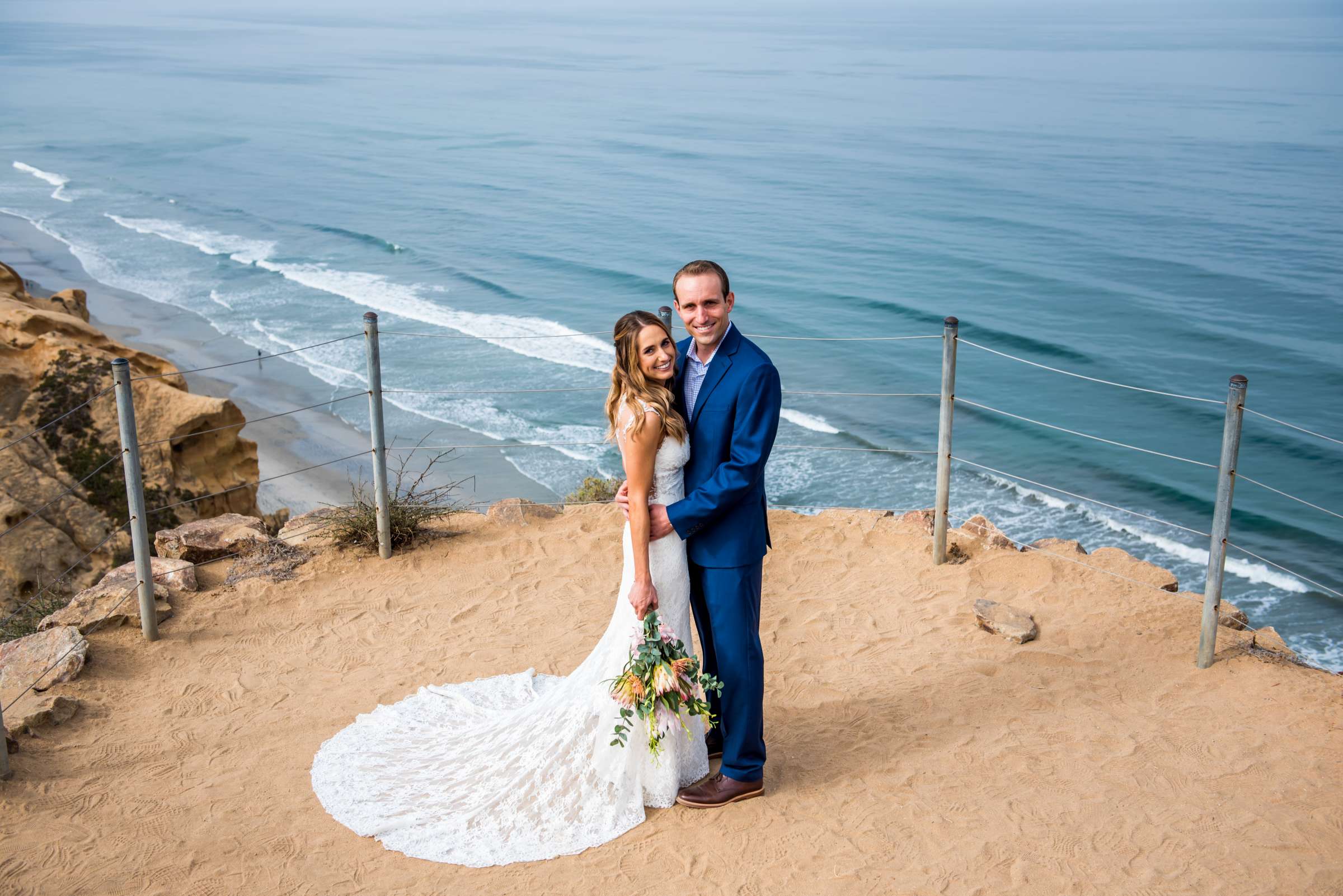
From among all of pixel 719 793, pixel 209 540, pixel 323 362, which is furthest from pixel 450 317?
pixel 719 793

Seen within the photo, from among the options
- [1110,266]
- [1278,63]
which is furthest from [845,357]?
[1278,63]

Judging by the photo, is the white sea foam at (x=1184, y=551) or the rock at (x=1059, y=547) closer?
the rock at (x=1059, y=547)

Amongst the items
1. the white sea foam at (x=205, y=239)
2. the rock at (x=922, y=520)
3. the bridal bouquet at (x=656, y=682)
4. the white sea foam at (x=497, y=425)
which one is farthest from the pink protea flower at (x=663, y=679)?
the white sea foam at (x=205, y=239)

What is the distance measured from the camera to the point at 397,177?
122ft

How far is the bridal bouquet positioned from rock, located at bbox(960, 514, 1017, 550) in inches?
131

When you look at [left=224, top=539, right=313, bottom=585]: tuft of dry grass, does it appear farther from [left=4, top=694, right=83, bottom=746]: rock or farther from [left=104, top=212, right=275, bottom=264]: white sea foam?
[left=104, top=212, right=275, bottom=264]: white sea foam

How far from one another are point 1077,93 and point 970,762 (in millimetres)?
64085

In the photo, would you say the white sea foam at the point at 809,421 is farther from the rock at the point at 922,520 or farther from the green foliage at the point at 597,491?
the rock at the point at 922,520

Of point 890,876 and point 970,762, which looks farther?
point 970,762

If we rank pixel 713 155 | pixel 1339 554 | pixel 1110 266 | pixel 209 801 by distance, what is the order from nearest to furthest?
pixel 209 801
pixel 1339 554
pixel 1110 266
pixel 713 155

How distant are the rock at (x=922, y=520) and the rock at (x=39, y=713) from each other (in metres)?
5.00

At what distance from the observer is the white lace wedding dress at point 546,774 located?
4.25 m

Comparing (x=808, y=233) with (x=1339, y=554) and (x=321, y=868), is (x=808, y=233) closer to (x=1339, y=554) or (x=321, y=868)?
(x=1339, y=554)

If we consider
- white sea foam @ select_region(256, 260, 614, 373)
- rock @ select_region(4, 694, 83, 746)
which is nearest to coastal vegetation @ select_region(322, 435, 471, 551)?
rock @ select_region(4, 694, 83, 746)
